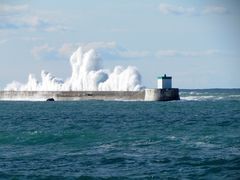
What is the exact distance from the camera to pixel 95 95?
118500mm

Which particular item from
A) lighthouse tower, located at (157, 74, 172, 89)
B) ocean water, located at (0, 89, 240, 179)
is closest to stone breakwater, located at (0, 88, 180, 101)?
lighthouse tower, located at (157, 74, 172, 89)

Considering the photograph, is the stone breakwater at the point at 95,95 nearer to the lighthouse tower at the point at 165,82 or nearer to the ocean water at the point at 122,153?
the lighthouse tower at the point at 165,82

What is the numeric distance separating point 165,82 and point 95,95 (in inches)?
879

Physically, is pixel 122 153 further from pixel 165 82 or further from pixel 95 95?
pixel 95 95

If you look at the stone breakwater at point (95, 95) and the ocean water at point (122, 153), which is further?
the stone breakwater at point (95, 95)

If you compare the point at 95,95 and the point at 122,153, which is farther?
the point at 95,95

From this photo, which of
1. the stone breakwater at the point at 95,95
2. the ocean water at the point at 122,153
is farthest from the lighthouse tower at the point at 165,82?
the ocean water at the point at 122,153

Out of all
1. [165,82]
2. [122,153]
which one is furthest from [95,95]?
[122,153]

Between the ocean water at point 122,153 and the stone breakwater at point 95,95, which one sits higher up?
the stone breakwater at point 95,95

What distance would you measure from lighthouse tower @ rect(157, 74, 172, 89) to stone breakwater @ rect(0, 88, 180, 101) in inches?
20.6

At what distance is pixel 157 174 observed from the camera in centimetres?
2461

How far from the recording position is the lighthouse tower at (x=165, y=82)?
98.4m

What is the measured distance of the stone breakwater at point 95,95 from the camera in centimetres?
10019

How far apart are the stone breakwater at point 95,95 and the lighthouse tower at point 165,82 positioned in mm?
522
